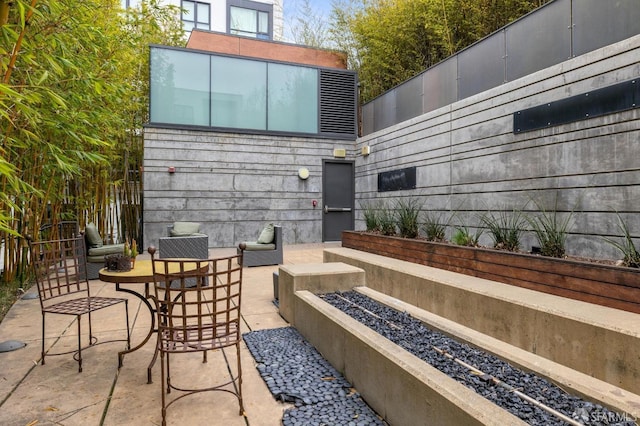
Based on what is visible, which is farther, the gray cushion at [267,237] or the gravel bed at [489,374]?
the gray cushion at [267,237]

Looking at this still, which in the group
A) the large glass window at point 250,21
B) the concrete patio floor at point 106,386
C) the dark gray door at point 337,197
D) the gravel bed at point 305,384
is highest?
the large glass window at point 250,21

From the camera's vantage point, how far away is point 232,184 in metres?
8.51

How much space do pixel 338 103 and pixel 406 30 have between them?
99.7 inches

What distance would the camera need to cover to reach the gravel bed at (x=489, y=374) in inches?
55.4

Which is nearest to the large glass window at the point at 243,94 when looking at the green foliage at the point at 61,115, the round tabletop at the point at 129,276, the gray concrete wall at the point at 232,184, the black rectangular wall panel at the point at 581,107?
the gray concrete wall at the point at 232,184

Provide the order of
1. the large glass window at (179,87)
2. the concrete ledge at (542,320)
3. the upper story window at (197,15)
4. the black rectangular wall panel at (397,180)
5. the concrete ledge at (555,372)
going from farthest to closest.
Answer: the upper story window at (197,15)
the large glass window at (179,87)
the black rectangular wall panel at (397,180)
the concrete ledge at (542,320)
the concrete ledge at (555,372)

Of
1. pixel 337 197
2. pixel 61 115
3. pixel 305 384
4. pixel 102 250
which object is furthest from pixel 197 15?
pixel 305 384

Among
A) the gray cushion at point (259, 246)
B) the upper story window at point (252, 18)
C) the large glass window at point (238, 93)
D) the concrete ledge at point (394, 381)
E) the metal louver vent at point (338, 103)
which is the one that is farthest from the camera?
the upper story window at point (252, 18)

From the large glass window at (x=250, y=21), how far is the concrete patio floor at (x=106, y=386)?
12948 millimetres

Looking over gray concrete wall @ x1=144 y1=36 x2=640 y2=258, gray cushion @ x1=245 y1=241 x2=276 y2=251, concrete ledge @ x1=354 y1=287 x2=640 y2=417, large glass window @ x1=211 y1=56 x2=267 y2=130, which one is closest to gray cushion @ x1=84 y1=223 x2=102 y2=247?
gray cushion @ x1=245 y1=241 x2=276 y2=251

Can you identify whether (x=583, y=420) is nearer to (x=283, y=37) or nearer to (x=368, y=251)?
(x=368, y=251)

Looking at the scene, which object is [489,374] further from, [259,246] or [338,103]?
[338,103]

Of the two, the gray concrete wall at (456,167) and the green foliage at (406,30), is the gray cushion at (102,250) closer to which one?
the gray concrete wall at (456,167)

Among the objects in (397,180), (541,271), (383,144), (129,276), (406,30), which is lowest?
(541,271)
